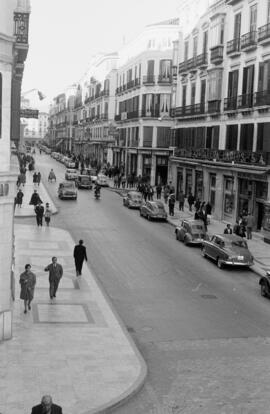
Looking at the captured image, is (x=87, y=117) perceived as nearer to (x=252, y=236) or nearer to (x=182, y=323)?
(x=252, y=236)

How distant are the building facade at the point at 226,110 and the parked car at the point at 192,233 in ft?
16.5

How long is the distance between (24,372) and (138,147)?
5782 cm

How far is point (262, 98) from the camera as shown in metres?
36.0

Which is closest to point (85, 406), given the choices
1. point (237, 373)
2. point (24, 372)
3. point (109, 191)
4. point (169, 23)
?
point (24, 372)

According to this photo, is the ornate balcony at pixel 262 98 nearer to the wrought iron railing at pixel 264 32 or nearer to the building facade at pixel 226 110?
the building facade at pixel 226 110

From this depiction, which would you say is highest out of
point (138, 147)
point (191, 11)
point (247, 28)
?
point (191, 11)

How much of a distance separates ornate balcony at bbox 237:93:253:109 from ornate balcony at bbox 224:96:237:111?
2.13 ft

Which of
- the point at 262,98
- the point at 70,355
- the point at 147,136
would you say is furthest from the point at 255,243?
the point at 147,136

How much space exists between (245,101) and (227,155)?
13.8ft

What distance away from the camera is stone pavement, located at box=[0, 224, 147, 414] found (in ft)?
40.4

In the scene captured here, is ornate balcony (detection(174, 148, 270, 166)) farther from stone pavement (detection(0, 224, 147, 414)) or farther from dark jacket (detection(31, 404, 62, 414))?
dark jacket (detection(31, 404, 62, 414))

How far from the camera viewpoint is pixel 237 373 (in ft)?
47.2

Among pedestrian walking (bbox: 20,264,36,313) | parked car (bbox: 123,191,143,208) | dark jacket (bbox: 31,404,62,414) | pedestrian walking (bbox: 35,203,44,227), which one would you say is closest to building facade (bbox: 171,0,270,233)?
parked car (bbox: 123,191,143,208)

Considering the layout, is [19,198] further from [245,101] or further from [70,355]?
[70,355]
